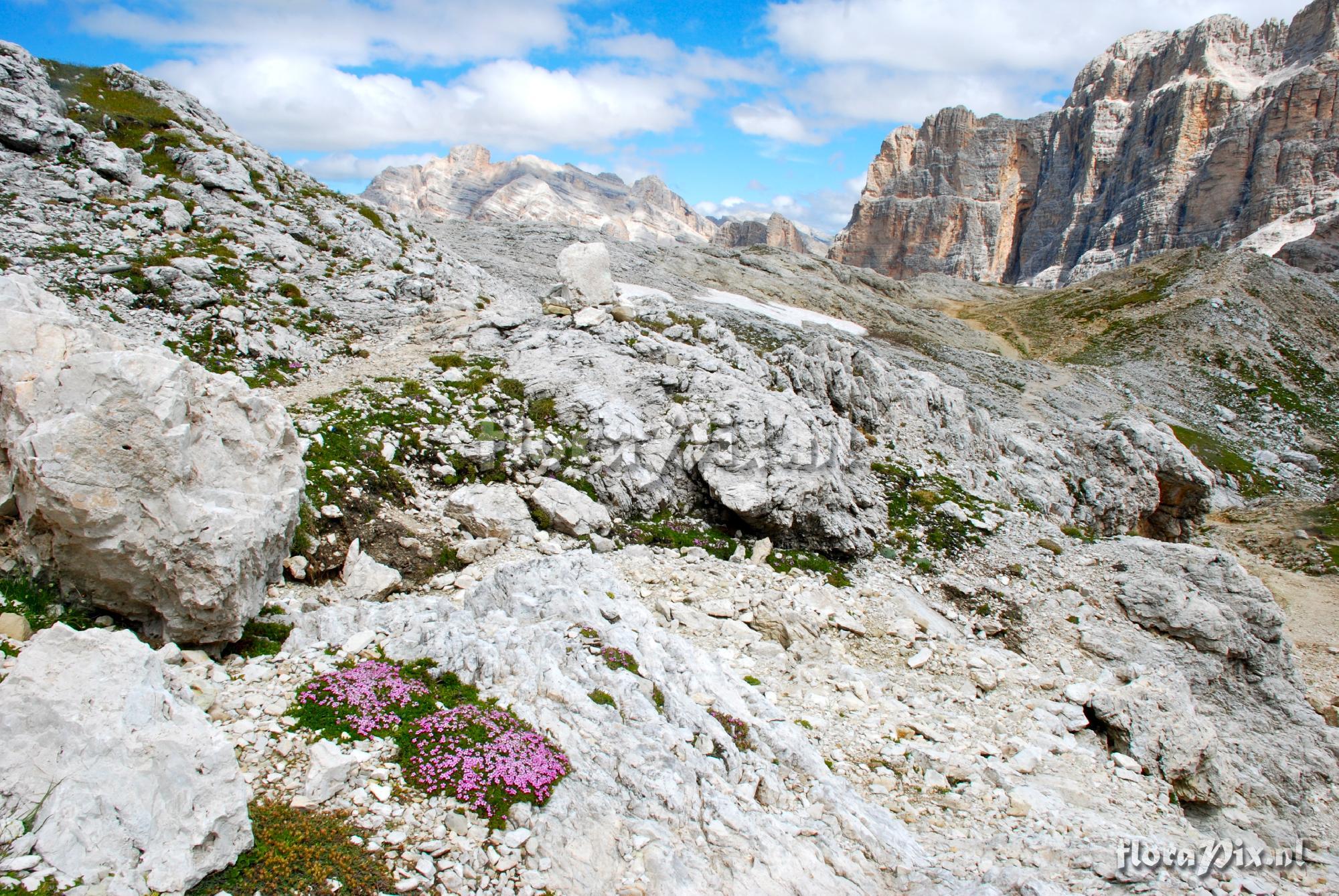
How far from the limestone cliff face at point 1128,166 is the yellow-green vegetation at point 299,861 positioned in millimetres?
160851

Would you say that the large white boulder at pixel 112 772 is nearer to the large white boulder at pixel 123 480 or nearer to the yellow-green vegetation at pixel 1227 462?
the large white boulder at pixel 123 480

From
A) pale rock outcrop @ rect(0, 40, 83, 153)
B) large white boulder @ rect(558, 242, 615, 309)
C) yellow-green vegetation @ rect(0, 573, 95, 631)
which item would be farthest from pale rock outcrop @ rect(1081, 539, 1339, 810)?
pale rock outcrop @ rect(0, 40, 83, 153)

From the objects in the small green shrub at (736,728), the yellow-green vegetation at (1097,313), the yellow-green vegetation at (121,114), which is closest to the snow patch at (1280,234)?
the yellow-green vegetation at (1097,313)

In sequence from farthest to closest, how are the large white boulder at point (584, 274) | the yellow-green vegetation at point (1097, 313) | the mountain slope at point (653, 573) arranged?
the yellow-green vegetation at point (1097, 313) < the large white boulder at point (584, 274) < the mountain slope at point (653, 573)

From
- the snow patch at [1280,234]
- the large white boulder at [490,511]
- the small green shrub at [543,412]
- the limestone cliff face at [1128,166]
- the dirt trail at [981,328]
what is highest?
the limestone cliff face at [1128,166]

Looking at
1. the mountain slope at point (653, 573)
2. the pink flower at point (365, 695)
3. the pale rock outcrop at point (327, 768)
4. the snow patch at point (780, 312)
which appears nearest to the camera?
the pale rock outcrop at point (327, 768)

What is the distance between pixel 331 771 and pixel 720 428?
14.6m

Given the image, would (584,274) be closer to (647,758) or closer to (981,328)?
(647,758)

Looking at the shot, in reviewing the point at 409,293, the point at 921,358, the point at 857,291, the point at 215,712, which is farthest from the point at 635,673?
the point at 857,291

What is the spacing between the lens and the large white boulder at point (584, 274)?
2775cm

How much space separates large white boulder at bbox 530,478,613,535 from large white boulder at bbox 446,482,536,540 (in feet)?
1.81

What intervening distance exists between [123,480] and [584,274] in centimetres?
2097

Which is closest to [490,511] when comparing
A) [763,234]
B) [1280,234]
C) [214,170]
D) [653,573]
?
[653,573]

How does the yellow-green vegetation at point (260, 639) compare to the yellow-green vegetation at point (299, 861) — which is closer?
the yellow-green vegetation at point (299, 861)
